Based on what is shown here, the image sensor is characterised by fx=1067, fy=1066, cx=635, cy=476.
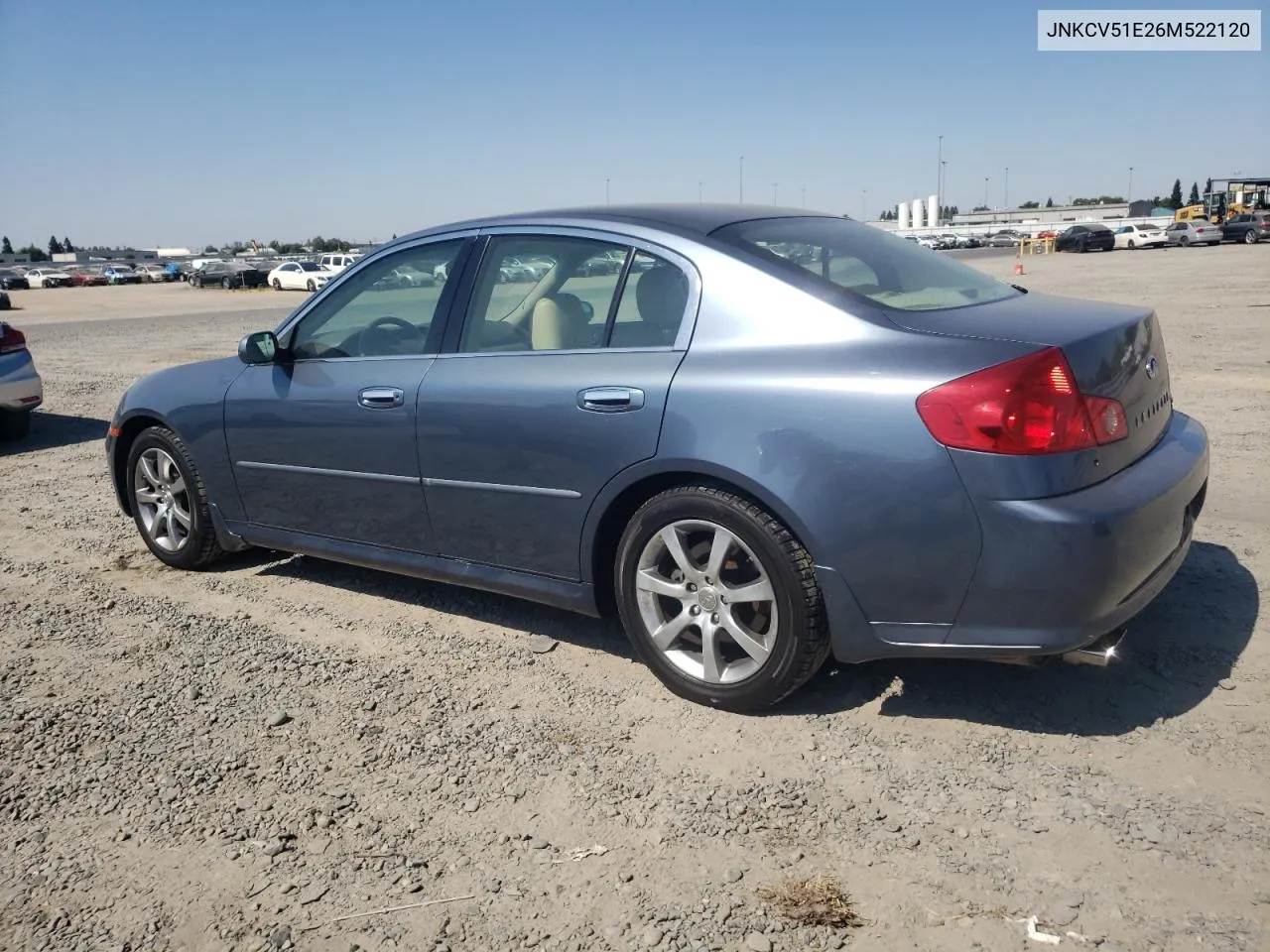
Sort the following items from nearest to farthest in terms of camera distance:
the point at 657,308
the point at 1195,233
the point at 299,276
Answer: the point at 657,308 → the point at 1195,233 → the point at 299,276

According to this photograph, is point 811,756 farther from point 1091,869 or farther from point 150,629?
point 150,629

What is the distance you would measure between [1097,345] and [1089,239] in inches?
2159

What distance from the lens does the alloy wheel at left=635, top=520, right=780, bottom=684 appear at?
3.37 meters

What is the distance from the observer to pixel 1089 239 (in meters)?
52.5

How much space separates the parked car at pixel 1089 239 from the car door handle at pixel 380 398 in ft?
179

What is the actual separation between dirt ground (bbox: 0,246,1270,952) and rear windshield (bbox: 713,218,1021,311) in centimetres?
131

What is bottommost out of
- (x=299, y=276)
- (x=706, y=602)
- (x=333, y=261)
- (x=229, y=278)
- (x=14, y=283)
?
(x=706, y=602)

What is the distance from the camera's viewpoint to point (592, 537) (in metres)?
3.67

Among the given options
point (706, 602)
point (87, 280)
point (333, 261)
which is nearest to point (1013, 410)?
point (706, 602)

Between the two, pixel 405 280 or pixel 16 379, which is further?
pixel 16 379

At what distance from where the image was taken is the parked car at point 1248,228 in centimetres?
4572

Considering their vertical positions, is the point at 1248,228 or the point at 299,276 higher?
the point at 299,276

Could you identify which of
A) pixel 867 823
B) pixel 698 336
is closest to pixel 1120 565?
pixel 867 823

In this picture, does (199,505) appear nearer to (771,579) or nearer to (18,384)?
(771,579)
